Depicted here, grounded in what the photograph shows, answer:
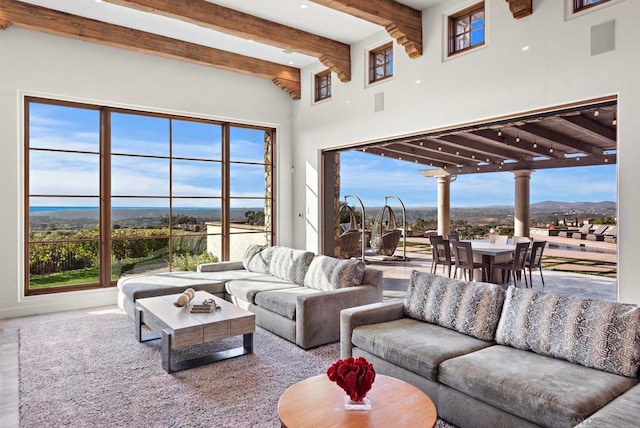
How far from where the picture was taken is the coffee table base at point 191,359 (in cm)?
368

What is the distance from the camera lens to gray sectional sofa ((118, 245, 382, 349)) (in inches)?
171

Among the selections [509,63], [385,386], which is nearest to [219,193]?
[509,63]

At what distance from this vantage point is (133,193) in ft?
21.7

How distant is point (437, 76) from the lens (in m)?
5.21

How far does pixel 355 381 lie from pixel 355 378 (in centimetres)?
2

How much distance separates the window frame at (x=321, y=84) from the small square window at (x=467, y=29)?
248cm

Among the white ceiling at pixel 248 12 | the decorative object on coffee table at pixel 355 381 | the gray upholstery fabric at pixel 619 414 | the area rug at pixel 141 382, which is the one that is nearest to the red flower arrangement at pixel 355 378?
the decorative object on coffee table at pixel 355 381

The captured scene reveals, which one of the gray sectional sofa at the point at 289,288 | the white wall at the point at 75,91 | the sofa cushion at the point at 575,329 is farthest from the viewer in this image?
the white wall at the point at 75,91

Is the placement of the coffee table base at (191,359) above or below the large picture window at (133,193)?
below

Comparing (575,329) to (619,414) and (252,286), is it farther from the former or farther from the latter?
(252,286)

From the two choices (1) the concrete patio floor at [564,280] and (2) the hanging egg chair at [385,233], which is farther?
(2) the hanging egg chair at [385,233]

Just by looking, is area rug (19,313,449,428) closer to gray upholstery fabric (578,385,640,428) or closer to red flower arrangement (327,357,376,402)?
red flower arrangement (327,357,376,402)

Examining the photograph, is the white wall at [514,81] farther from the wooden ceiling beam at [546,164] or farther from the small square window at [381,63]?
the wooden ceiling beam at [546,164]

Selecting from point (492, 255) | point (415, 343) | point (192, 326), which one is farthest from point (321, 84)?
point (415, 343)
